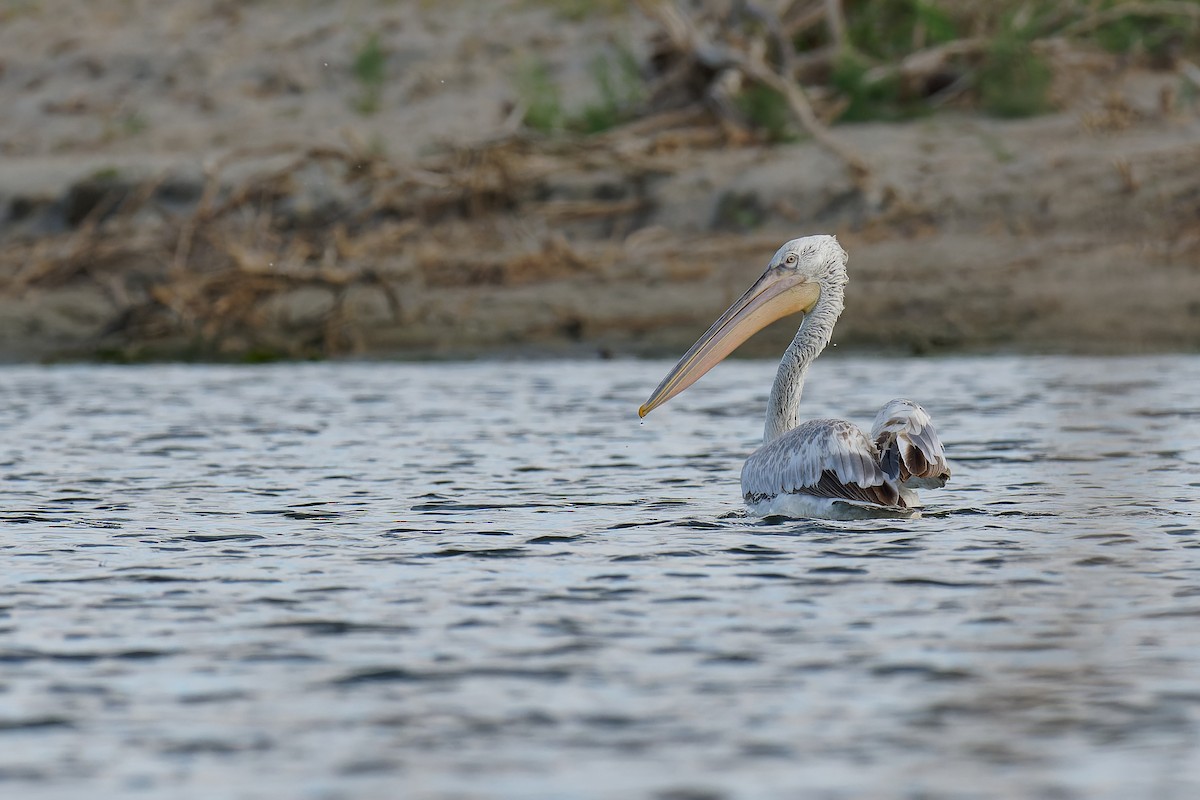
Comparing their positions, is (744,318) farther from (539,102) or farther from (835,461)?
(539,102)

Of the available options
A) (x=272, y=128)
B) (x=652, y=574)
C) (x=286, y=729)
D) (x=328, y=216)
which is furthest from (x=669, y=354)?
(x=286, y=729)

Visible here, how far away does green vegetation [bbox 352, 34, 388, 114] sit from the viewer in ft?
57.9

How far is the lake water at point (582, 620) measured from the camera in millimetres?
3967

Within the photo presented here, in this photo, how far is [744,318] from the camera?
7.97 metres

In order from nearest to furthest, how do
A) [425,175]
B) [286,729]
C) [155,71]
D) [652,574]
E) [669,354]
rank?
[286,729] < [652,574] < [669,354] < [425,175] < [155,71]

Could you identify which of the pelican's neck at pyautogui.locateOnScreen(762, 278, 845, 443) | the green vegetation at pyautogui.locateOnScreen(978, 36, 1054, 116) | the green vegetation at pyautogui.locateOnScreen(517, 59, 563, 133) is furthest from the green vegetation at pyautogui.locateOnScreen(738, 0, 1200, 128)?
the pelican's neck at pyautogui.locateOnScreen(762, 278, 845, 443)

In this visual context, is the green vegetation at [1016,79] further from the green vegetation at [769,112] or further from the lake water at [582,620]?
the lake water at [582,620]

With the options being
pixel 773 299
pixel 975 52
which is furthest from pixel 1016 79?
pixel 773 299

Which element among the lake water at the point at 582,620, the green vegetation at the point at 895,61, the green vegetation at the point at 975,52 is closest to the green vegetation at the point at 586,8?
the green vegetation at the point at 895,61

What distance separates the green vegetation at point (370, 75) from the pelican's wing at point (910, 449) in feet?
37.4

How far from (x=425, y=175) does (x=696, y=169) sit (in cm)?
205

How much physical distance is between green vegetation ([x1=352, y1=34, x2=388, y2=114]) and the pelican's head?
33.1ft

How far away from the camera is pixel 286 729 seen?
4230 millimetres

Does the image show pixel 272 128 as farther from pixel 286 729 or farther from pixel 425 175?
pixel 286 729
